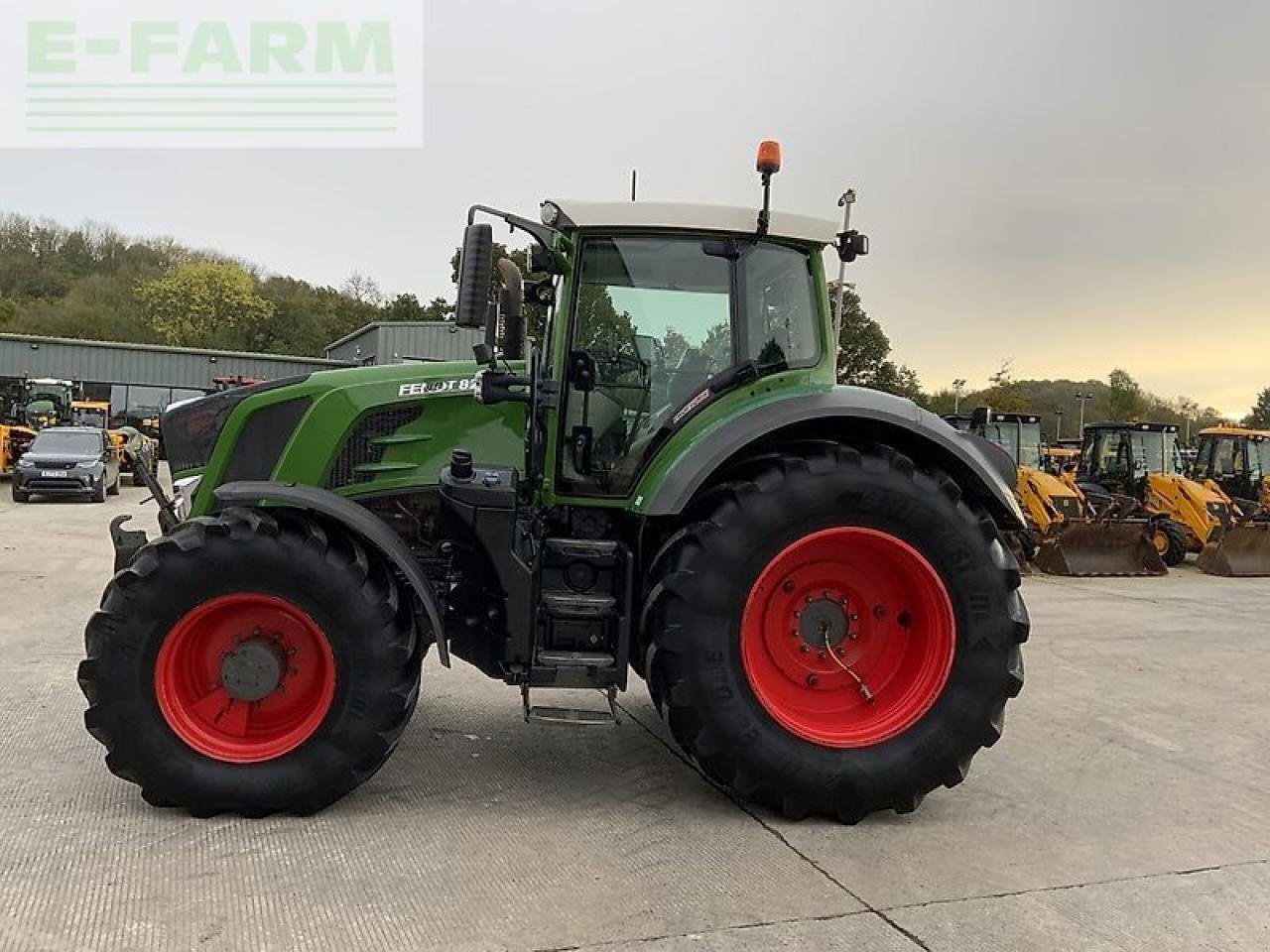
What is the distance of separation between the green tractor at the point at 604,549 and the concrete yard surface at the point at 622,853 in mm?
254

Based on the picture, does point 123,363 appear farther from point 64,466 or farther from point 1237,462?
point 1237,462

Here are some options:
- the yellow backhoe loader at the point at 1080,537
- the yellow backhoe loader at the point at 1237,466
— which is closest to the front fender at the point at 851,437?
the yellow backhoe loader at the point at 1080,537

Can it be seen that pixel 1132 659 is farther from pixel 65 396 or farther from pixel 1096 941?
pixel 65 396

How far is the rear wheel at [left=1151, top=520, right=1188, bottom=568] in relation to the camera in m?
14.5

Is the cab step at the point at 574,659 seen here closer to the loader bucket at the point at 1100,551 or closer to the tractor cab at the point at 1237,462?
the loader bucket at the point at 1100,551

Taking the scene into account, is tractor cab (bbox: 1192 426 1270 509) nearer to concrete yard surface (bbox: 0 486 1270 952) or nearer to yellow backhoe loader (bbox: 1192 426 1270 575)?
yellow backhoe loader (bbox: 1192 426 1270 575)

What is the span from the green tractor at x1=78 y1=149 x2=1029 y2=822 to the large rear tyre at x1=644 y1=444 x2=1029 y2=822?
12mm

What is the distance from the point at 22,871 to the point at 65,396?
27.2 metres

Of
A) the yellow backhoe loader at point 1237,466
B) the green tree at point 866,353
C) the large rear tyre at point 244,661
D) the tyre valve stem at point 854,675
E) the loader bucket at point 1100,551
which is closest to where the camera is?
the large rear tyre at point 244,661

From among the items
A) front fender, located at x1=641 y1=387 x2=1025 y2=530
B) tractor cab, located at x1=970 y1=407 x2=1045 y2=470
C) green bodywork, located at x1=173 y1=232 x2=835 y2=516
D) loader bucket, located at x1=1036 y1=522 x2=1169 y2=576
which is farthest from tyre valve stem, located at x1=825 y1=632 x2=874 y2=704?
tractor cab, located at x1=970 y1=407 x2=1045 y2=470

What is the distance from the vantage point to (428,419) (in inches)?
169

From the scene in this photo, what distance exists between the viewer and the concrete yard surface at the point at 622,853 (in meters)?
2.94

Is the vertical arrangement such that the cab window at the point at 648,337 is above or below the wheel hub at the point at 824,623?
above

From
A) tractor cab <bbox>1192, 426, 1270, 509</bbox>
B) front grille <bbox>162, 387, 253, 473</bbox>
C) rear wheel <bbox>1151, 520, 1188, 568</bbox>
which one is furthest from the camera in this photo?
tractor cab <bbox>1192, 426, 1270, 509</bbox>
